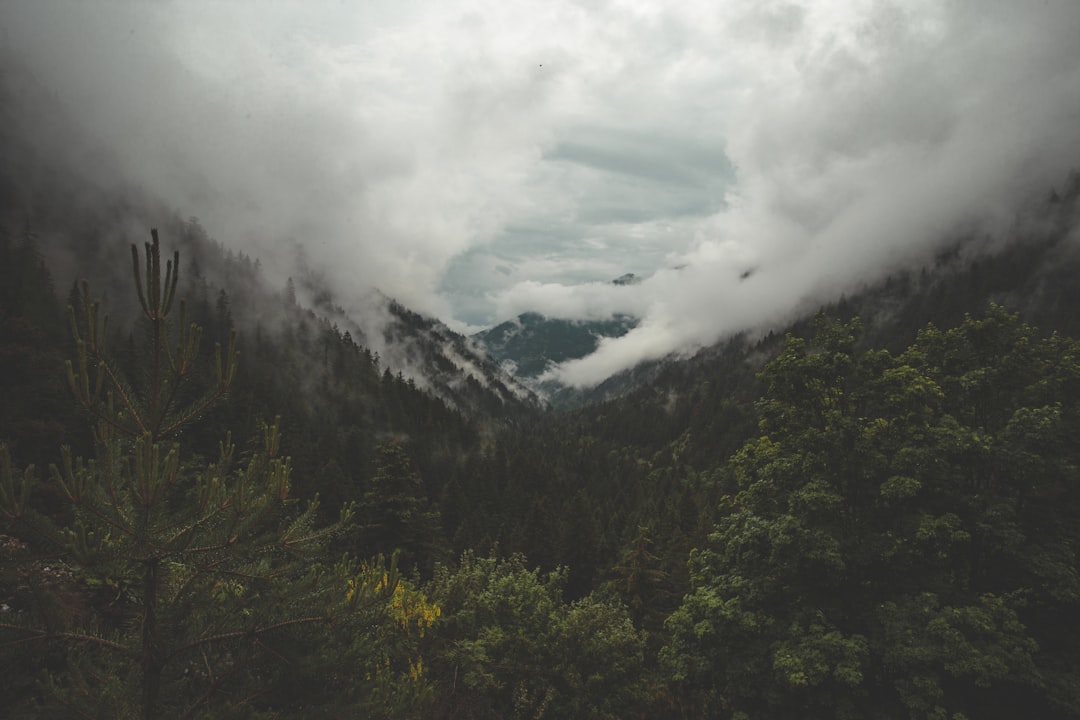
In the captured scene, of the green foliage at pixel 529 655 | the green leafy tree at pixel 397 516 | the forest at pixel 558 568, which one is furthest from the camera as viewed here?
the green leafy tree at pixel 397 516

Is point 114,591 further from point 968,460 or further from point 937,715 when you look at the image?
point 968,460

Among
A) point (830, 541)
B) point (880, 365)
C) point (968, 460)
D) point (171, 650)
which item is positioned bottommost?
point (830, 541)

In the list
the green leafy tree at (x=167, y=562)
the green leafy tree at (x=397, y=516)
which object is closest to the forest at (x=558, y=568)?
the green leafy tree at (x=167, y=562)

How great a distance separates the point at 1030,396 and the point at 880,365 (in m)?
3.41

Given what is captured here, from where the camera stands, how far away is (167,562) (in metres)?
5.08

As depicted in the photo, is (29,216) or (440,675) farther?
(29,216)

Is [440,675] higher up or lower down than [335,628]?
lower down

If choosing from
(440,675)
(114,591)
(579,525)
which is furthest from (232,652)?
(579,525)

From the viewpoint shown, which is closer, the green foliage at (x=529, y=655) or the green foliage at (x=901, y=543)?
the green foliage at (x=901, y=543)

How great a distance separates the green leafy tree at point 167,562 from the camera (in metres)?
4.07

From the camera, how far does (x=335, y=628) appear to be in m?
6.10

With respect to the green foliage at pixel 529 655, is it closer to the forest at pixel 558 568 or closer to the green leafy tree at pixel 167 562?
the forest at pixel 558 568

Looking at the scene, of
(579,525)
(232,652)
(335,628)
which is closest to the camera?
(232,652)

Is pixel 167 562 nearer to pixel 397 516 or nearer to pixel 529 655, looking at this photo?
pixel 529 655
